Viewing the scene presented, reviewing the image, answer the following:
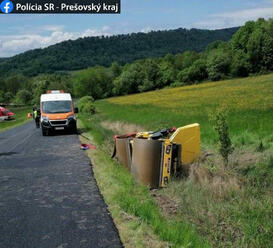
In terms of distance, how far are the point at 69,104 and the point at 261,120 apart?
35.8ft

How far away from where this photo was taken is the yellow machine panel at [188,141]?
329 inches

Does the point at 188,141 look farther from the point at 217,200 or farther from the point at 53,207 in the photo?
the point at 53,207

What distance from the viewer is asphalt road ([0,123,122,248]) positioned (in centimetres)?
491

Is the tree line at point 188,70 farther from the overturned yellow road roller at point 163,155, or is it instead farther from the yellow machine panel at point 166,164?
the yellow machine panel at point 166,164

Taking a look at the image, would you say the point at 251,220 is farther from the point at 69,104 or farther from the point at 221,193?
the point at 69,104

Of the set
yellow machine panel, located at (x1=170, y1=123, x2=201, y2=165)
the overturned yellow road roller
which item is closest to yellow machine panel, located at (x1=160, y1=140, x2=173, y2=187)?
the overturned yellow road roller

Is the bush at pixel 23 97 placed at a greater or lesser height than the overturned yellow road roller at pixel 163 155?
lesser

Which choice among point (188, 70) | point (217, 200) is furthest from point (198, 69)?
point (217, 200)

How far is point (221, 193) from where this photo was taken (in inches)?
283

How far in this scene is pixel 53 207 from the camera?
6.40m

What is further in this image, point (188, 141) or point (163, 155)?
point (188, 141)

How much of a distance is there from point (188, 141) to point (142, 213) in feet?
10.7

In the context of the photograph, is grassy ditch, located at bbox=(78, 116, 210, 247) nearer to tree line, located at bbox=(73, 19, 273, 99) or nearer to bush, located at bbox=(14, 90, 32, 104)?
tree line, located at bbox=(73, 19, 273, 99)

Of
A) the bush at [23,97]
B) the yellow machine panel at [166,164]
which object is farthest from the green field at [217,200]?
the bush at [23,97]
